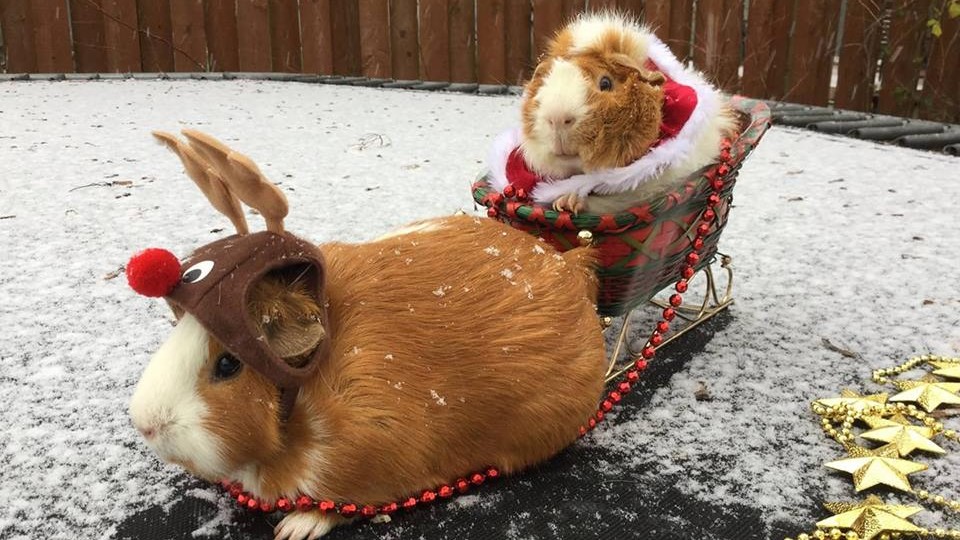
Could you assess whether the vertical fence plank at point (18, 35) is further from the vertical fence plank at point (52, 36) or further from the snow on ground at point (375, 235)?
the snow on ground at point (375, 235)

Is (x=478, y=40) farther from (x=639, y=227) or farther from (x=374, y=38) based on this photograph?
(x=639, y=227)

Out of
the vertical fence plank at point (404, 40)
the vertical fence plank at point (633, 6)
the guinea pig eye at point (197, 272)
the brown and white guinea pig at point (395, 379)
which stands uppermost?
the vertical fence plank at point (633, 6)

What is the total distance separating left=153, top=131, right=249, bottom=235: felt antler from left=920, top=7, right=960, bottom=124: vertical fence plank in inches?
147

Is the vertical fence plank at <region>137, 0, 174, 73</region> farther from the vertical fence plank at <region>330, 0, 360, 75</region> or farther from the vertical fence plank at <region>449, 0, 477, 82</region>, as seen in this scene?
the vertical fence plank at <region>449, 0, 477, 82</region>

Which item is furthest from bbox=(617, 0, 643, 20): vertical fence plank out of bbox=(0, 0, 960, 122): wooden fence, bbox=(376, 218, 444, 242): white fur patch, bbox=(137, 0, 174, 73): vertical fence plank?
bbox=(376, 218, 444, 242): white fur patch

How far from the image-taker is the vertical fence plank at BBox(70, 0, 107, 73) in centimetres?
455

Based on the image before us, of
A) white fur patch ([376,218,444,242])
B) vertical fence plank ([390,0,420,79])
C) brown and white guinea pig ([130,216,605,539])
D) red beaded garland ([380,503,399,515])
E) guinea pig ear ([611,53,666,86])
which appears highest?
vertical fence plank ([390,0,420,79])

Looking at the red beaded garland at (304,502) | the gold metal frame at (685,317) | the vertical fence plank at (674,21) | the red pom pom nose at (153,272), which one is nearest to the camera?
the red pom pom nose at (153,272)

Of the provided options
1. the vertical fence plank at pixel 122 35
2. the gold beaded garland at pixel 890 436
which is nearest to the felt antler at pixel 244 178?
the gold beaded garland at pixel 890 436

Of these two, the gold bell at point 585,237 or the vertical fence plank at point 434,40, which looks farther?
the vertical fence plank at point 434,40

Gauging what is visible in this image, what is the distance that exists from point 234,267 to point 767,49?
376cm

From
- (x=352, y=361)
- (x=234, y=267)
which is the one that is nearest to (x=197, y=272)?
(x=234, y=267)

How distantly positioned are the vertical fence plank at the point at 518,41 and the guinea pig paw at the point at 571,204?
3315mm

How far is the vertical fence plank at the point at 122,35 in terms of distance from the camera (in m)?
4.55
